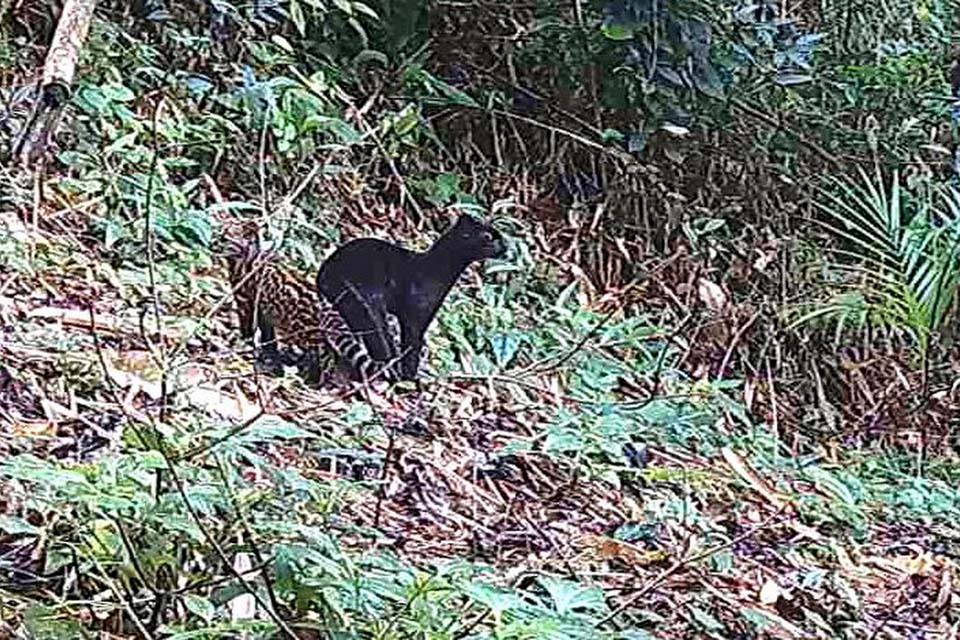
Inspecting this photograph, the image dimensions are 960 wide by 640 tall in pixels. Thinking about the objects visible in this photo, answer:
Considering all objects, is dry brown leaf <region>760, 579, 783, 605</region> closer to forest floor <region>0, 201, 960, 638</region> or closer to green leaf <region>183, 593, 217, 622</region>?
forest floor <region>0, 201, 960, 638</region>

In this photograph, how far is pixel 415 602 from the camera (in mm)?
1864

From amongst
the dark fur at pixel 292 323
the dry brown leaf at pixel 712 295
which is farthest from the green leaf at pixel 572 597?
the dry brown leaf at pixel 712 295

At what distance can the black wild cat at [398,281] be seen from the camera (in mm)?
3432

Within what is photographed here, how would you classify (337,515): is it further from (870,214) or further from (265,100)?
(870,214)

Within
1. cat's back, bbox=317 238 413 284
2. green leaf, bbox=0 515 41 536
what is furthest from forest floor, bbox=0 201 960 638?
cat's back, bbox=317 238 413 284

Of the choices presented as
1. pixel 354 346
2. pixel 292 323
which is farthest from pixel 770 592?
pixel 292 323

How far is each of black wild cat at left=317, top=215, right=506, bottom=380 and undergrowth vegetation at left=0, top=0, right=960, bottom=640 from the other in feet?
0.46

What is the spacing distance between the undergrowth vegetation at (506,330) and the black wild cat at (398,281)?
14 cm

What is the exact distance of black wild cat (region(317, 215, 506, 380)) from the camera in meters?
3.43

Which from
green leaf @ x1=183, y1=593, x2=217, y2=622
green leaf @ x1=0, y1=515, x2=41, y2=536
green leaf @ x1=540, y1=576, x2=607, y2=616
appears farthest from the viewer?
green leaf @ x1=540, y1=576, x2=607, y2=616

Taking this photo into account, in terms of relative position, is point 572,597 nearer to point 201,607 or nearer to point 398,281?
point 201,607

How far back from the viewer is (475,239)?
3.57 meters

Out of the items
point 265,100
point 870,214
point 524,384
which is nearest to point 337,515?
point 524,384

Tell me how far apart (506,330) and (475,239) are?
89 cm
